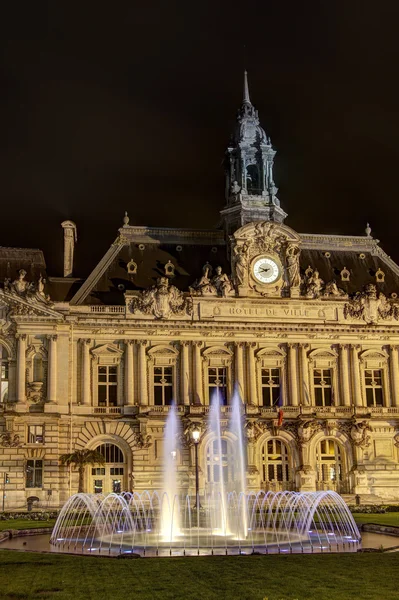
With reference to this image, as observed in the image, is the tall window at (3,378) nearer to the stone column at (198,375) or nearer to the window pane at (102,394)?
the window pane at (102,394)

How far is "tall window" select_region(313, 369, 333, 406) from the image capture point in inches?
2606

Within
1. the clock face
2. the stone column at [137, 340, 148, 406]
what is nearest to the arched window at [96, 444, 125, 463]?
the stone column at [137, 340, 148, 406]

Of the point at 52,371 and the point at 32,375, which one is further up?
the point at 52,371

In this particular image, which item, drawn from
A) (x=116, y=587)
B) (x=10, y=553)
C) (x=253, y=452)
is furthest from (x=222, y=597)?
(x=253, y=452)

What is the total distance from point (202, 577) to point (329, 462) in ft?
142

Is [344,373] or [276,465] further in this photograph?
[344,373]

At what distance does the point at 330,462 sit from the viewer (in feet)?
211

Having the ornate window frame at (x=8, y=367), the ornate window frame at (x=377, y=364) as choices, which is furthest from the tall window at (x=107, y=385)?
the ornate window frame at (x=377, y=364)

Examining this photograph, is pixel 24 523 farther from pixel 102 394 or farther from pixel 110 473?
pixel 102 394

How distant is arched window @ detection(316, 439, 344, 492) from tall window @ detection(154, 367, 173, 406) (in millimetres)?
11944

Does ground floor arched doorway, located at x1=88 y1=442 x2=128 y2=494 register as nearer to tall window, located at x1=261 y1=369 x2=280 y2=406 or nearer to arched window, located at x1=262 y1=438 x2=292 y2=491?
arched window, located at x1=262 y1=438 x2=292 y2=491

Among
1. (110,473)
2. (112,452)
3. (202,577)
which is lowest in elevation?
(202,577)

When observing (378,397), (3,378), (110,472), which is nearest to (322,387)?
(378,397)

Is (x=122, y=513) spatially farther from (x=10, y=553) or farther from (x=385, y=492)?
(x=385, y=492)
